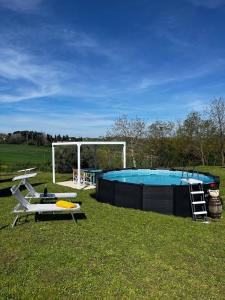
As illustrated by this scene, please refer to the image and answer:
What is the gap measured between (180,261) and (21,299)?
261cm

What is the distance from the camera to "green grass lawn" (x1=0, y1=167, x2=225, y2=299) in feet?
14.9

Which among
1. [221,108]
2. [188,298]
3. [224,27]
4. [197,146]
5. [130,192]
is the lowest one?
[188,298]

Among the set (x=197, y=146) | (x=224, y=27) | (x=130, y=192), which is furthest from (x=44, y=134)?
(x=130, y=192)

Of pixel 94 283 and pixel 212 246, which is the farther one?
pixel 212 246

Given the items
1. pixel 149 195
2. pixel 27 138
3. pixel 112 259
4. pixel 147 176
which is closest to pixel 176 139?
pixel 147 176

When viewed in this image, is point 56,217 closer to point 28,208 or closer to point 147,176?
point 28,208

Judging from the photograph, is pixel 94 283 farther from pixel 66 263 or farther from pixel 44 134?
pixel 44 134

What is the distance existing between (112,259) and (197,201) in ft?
14.5

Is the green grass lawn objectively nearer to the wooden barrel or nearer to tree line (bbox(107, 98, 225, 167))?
the wooden barrel

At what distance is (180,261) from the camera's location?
566 centimetres

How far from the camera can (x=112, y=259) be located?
567 cm

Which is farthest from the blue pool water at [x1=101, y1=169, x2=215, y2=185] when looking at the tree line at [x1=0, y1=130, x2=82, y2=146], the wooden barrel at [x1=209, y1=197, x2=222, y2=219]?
the tree line at [x1=0, y1=130, x2=82, y2=146]

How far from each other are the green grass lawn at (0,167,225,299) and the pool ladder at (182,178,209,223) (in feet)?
1.34

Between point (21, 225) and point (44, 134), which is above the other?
point (44, 134)
